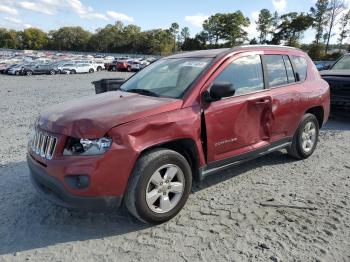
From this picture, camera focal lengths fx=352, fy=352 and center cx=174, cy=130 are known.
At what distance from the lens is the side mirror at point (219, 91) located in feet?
12.5

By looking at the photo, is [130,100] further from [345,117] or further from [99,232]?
[345,117]

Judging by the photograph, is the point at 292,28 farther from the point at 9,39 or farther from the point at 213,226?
the point at 9,39

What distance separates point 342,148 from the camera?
6418mm

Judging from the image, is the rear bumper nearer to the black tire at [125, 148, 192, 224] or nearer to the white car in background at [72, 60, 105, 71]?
the black tire at [125, 148, 192, 224]

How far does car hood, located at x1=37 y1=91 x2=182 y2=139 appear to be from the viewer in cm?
328

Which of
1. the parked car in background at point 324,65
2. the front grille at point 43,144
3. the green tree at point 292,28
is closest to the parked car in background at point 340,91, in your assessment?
the parked car in background at point 324,65

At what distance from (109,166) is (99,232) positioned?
2.61 feet

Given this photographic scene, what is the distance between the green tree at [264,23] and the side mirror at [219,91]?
103504mm

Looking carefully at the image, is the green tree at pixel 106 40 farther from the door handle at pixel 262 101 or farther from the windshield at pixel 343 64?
the door handle at pixel 262 101

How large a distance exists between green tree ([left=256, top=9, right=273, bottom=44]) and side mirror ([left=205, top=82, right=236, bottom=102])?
104m

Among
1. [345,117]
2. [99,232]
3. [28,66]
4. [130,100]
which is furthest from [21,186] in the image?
[28,66]

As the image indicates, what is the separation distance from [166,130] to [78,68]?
1548 inches

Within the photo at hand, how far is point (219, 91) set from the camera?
3799 millimetres

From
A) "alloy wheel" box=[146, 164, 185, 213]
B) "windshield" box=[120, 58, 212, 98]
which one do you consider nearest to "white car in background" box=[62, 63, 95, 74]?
"windshield" box=[120, 58, 212, 98]
